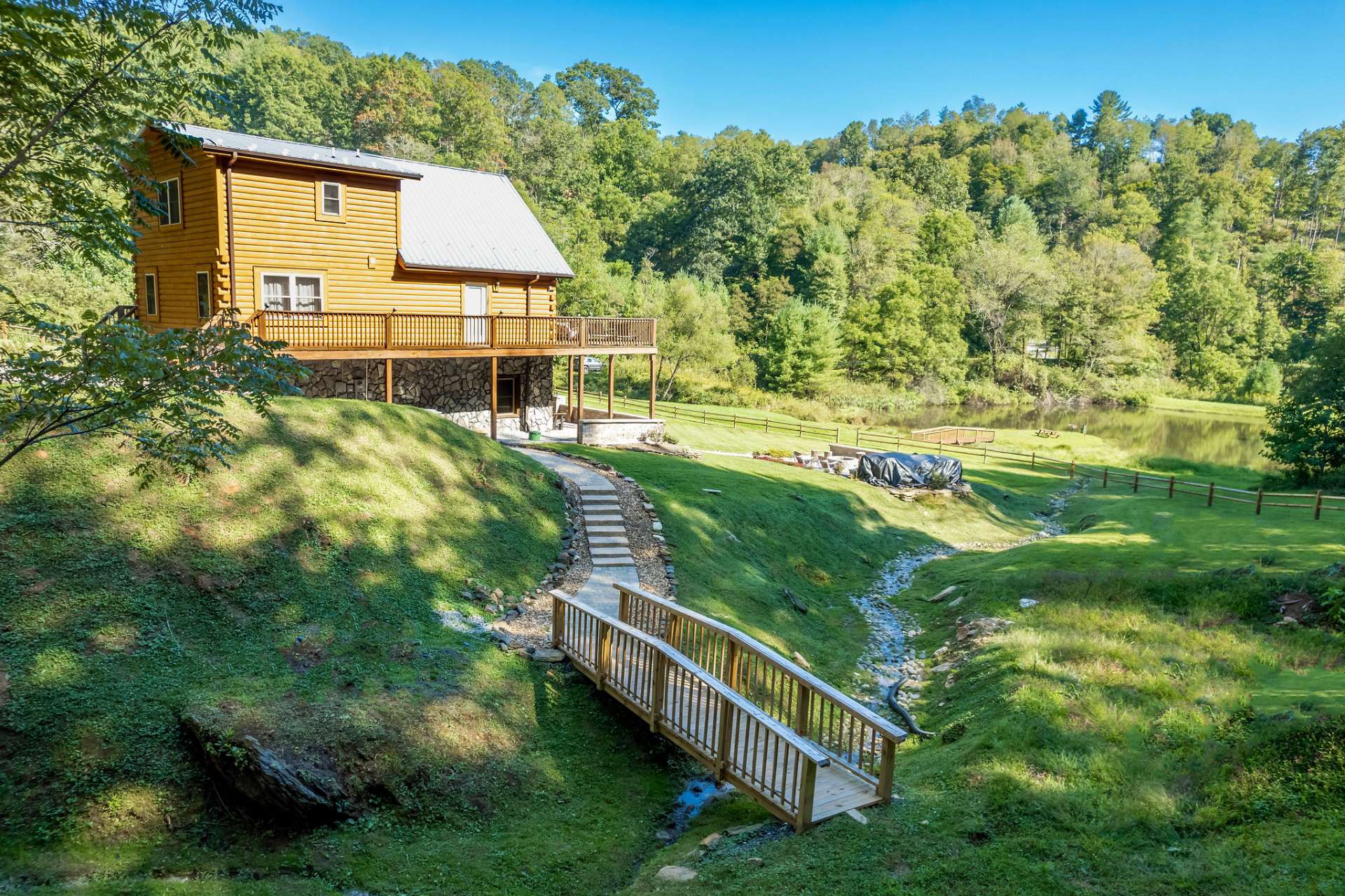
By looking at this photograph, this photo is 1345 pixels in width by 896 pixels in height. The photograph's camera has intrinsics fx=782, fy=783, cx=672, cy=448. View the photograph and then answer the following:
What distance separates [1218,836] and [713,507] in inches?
513

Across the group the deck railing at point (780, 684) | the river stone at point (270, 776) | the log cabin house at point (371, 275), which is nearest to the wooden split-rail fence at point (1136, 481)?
the log cabin house at point (371, 275)

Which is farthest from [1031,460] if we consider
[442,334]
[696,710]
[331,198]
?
[696,710]

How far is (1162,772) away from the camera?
24.7ft

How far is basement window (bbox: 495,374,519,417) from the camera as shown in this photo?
2697cm

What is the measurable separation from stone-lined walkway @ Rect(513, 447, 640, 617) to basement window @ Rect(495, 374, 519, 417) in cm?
810

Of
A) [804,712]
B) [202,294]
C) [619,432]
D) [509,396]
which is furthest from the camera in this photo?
[509,396]

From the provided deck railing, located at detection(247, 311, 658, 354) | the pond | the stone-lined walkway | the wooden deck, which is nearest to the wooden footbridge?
the stone-lined walkway

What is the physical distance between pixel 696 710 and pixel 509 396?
19962mm

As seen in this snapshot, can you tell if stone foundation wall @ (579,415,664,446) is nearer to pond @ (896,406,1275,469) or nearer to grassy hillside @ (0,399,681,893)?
grassy hillside @ (0,399,681,893)

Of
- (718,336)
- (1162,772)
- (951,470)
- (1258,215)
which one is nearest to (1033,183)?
(1258,215)

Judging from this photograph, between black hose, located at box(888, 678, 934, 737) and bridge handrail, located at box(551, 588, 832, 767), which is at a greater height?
bridge handrail, located at box(551, 588, 832, 767)

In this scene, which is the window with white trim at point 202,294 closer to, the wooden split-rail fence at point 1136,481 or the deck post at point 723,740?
the deck post at point 723,740

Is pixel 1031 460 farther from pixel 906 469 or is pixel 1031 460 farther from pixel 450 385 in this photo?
pixel 450 385

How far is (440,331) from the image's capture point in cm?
2214
